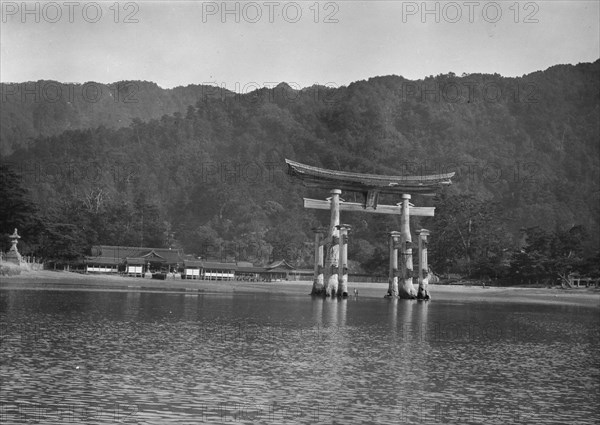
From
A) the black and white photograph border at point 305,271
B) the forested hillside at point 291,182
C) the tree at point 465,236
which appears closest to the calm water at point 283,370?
the black and white photograph border at point 305,271

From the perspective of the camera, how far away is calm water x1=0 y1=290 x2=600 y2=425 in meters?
18.8

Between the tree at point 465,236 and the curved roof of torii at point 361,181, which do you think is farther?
the tree at point 465,236

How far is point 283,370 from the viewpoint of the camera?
972 inches

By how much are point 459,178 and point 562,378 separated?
5452 inches

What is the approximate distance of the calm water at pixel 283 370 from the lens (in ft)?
61.8

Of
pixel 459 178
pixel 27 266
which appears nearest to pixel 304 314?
pixel 27 266

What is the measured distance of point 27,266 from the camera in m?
82.5

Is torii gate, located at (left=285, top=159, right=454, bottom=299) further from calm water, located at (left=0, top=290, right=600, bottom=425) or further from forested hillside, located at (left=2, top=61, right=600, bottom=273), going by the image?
forested hillside, located at (left=2, top=61, right=600, bottom=273)

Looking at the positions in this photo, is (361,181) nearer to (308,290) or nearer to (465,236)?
(308,290)

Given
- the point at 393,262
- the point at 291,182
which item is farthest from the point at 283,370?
the point at 291,182

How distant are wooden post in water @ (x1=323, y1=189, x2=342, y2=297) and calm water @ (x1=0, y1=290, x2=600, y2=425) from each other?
16754mm

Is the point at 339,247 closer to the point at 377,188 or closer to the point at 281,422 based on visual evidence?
the point at 377,188

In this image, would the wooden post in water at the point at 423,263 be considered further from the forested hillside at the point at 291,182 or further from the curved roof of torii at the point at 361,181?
the forested hillside at the point at 291,182

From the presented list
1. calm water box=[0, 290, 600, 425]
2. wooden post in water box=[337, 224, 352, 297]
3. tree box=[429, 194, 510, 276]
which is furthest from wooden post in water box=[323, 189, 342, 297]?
tree box=[429, 194, 510, 276]
